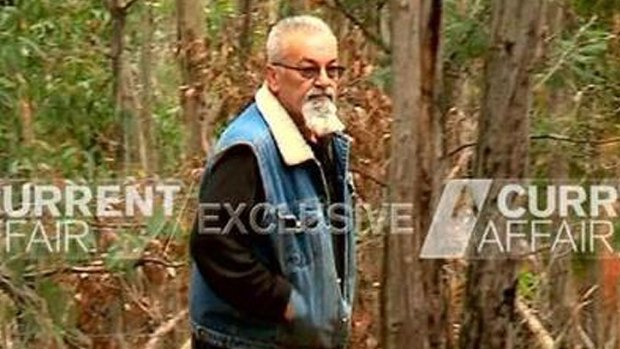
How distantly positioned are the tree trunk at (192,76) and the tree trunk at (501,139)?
175 centimetres

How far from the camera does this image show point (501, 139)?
3.90m

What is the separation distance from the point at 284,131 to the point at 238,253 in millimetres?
250

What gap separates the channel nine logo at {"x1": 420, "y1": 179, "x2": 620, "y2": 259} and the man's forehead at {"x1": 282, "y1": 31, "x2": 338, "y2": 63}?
151 centimetres

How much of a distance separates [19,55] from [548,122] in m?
2.07

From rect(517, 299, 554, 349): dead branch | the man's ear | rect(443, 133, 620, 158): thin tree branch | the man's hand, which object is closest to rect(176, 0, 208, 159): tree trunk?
rect(443, 133, 620, 158): thin tree branch

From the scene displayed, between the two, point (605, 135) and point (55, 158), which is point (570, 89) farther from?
point (55, 158)

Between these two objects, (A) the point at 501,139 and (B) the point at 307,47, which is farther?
(A) the point at 501,139

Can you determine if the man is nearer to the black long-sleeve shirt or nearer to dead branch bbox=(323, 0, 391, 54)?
the black long-sleeve shirt

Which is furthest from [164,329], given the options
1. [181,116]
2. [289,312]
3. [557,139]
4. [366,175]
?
[289,312]

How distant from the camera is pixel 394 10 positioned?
3832 millimetres

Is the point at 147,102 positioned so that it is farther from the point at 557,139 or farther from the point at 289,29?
the point at 289,29

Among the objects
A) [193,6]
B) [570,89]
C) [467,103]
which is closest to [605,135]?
[570,89]

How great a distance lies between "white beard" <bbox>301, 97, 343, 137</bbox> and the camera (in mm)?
2572

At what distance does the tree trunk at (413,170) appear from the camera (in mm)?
3836
